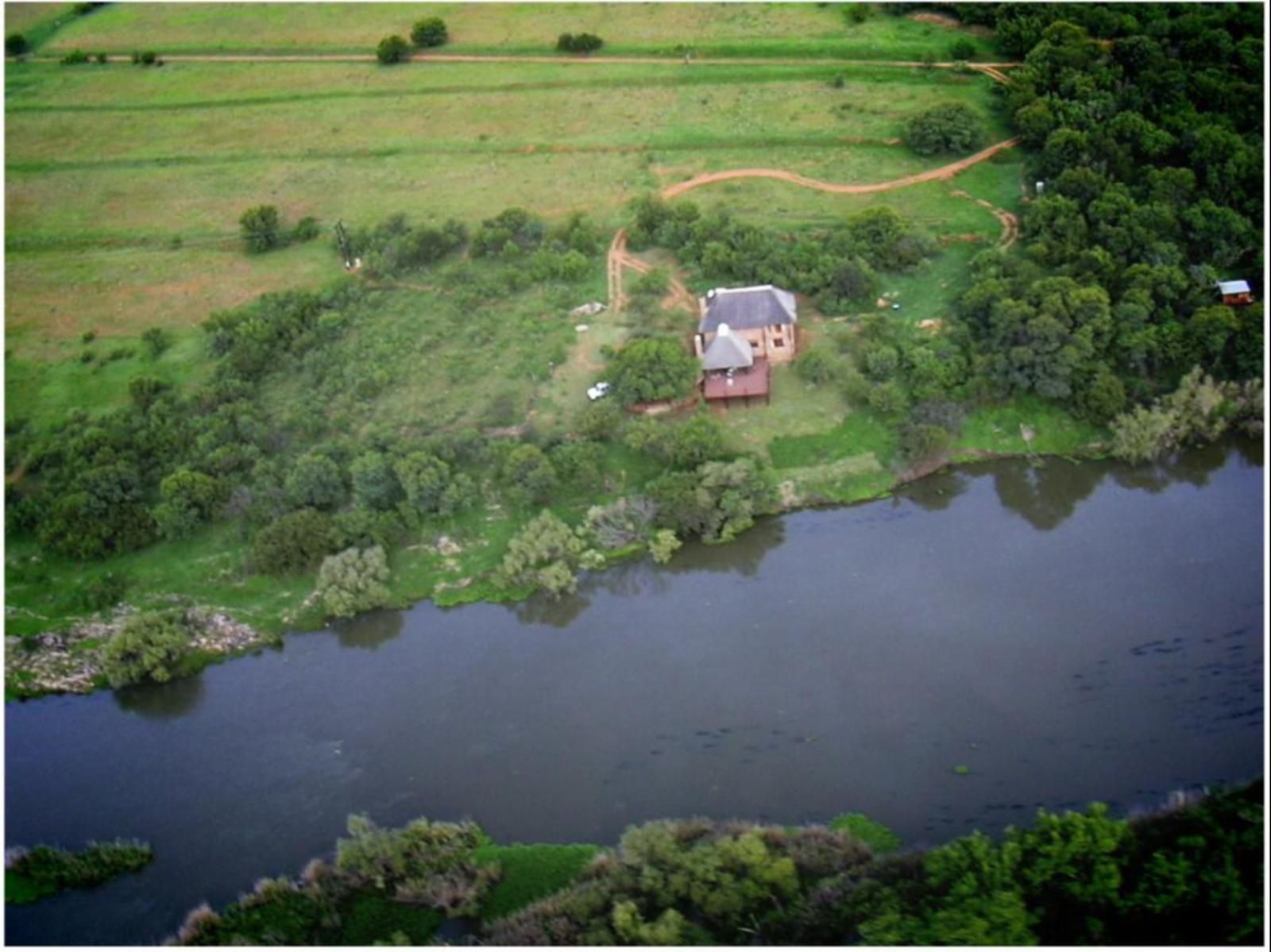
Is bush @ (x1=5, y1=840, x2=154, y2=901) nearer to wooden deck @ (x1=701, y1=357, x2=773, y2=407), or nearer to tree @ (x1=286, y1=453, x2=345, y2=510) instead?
tree @ (x1=286, y1=453, x2=345, y2=510)

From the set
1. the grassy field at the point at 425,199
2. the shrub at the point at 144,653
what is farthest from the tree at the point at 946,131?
the shrub at the point at 144,653

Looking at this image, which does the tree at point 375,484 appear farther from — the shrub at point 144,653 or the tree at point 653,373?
the tree at point 653,373

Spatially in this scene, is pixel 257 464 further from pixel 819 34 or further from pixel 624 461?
pixel 819 34

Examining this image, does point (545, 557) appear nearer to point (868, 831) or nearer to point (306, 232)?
point (868, 831)

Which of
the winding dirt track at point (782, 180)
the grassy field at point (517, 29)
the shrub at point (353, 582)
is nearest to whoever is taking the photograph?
the shrub at point (353, 582)

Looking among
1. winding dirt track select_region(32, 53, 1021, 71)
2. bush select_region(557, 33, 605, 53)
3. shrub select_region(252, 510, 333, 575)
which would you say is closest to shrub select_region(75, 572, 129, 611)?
shrub select_region(252, 510, 333, 575)

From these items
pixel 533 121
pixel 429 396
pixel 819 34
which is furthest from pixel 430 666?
pixel 819 34

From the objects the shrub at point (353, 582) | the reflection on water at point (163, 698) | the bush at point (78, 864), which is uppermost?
the shrub at point (353, 582)
